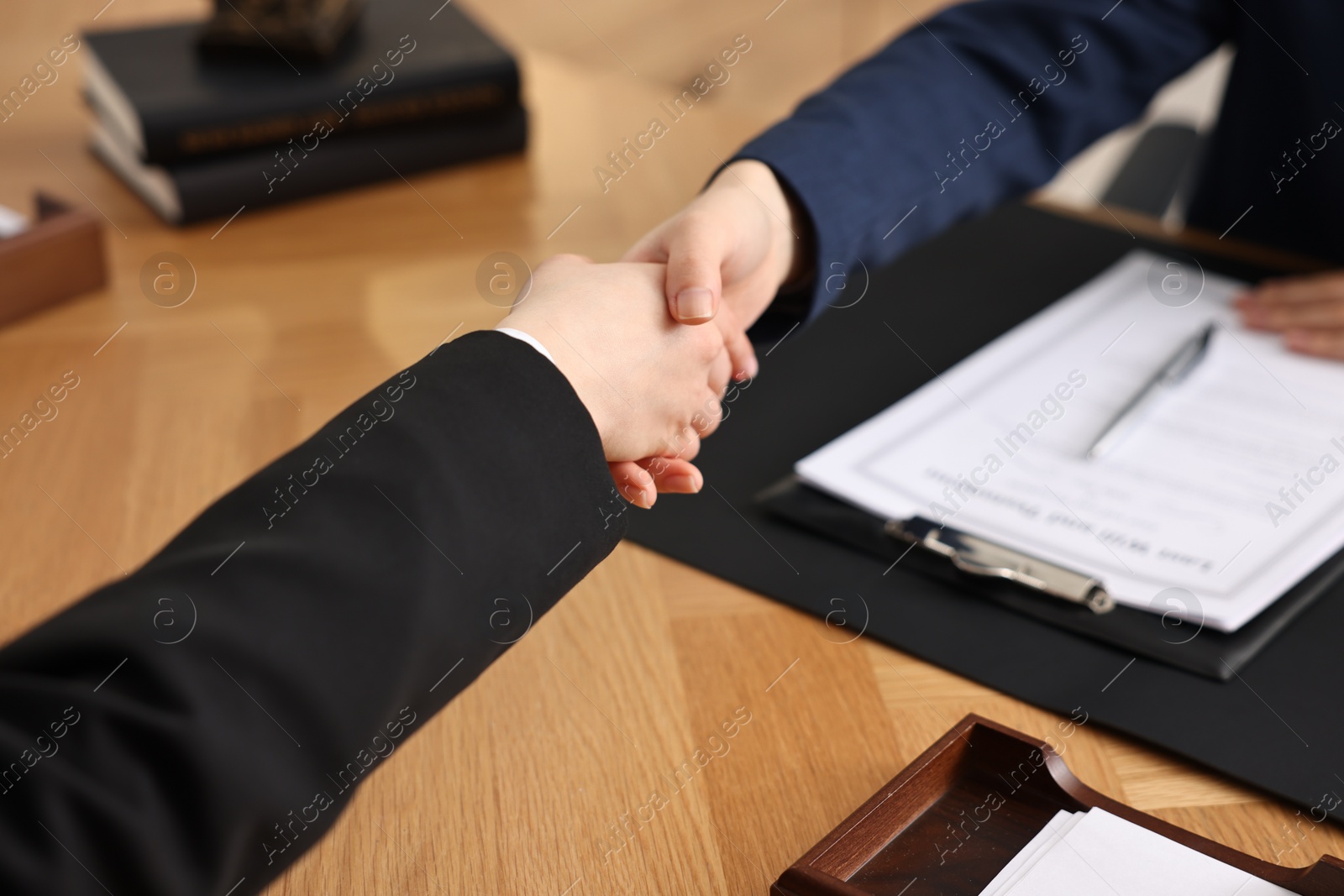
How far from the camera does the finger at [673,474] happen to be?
2.09ft

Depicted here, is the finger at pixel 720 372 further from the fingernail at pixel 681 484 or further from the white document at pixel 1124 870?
the white document at pixel 1124 870

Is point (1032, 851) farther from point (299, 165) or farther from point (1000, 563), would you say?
point (299, 165)

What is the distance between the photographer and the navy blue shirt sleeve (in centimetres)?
82

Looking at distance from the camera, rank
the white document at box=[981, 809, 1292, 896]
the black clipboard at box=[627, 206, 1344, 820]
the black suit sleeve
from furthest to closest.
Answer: the black clipboard at box=[627, 206, 1344, 820] < the white document at box=[981, 809, 1292, 896] < the black suit sleeve

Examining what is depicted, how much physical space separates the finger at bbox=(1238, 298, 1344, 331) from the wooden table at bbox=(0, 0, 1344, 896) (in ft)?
1.54

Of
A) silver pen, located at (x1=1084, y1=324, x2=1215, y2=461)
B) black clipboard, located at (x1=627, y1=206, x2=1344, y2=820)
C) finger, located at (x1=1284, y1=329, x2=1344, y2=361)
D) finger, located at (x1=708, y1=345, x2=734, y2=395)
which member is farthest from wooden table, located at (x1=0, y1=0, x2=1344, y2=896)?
finger, located at (x1=1284, y1=329, x2=1344, y2=361)

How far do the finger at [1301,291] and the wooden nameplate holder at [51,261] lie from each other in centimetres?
92

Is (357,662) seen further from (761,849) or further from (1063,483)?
(1063,483)

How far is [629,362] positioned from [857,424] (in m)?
0.22

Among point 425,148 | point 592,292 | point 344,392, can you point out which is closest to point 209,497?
point 344,392

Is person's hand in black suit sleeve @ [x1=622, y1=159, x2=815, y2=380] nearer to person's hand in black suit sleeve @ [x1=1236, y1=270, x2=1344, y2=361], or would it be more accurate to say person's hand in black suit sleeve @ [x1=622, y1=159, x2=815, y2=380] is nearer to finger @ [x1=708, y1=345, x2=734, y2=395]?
finger @ [x1=708, y1=345, x2=734, y2=395]

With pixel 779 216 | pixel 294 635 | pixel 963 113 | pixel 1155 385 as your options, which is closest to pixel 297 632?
pixel 294 635

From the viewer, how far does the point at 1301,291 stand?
88cm

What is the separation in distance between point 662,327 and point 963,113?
1.43 feet
